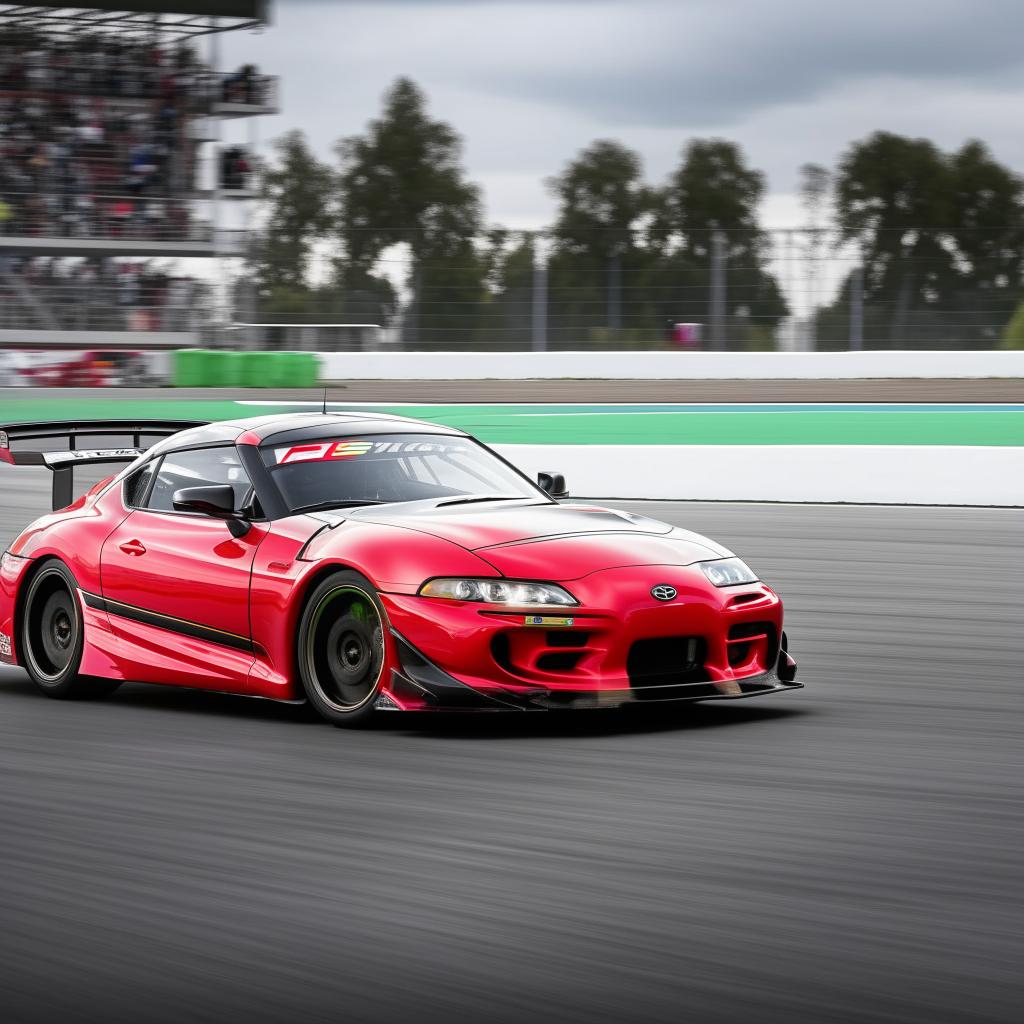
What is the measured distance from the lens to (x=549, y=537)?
6227mm

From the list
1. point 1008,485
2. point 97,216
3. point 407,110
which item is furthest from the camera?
point 407,110

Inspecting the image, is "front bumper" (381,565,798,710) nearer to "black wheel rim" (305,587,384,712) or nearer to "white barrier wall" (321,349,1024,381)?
"black wheel rim" (305,587,384,712)

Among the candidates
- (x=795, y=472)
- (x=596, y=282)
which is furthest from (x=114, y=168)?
(x=795, y=472)

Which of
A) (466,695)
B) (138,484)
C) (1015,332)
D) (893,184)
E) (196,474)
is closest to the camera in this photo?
(466,695)

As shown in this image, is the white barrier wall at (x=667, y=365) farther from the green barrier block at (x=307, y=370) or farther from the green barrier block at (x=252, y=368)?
the green barrier block at (x=252, y=368)

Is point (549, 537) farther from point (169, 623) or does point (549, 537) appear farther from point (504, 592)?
point (169, 623)

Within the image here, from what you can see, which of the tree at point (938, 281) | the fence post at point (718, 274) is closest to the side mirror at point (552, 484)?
the tree at point (938, 281)

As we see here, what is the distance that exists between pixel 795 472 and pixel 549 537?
9362 mm

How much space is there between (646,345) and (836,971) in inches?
1121

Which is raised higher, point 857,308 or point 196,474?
point 857,308

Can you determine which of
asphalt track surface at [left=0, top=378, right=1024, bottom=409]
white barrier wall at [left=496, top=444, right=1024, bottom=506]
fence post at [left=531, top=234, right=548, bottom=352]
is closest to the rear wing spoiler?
white barrier wall at [left=496, top=444, right=1024, bottom=506]

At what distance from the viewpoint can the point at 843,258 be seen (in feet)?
94.6

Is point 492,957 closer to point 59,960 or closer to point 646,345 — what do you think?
point 59,960

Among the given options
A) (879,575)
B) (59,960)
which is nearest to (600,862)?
(59,960)
